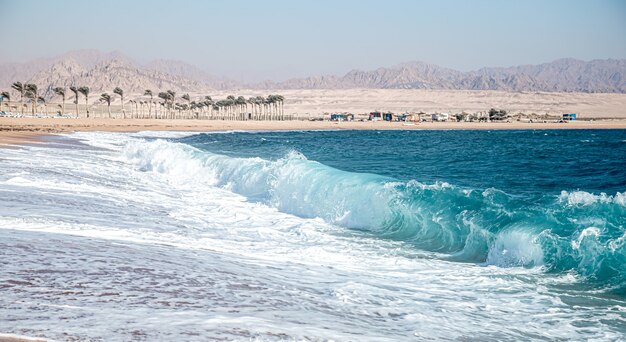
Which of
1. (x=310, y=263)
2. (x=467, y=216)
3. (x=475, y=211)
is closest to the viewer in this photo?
(x=310, y=263)

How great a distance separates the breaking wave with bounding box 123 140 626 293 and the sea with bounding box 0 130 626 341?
35 millimetres

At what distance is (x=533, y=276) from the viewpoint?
8492 mm

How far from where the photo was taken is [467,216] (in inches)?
456

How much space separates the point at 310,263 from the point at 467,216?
3833mm

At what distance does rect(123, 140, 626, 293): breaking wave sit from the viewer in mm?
8750

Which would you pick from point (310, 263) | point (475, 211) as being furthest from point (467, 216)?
point (310, 263)

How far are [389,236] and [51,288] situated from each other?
22.3ft

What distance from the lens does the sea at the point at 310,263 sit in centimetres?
580

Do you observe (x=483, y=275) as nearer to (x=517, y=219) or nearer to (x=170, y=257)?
(x=517, y=219)

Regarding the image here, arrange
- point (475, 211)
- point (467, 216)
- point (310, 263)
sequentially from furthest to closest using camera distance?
1. point (475, 211)
2. point (467, 216)
3. point (310, 263)

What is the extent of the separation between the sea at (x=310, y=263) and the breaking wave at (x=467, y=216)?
1.4 inches

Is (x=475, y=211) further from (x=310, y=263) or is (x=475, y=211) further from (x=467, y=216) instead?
(x=310, y=263)

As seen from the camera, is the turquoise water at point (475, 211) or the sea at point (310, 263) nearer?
the sea at point (310, 263)

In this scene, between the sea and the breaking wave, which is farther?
the breaking wave
